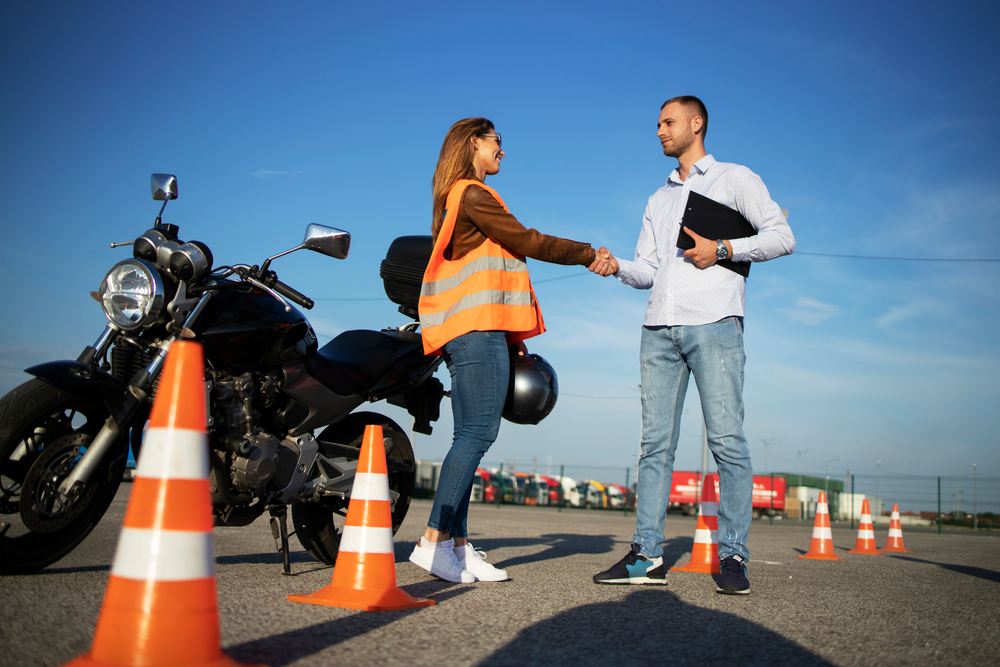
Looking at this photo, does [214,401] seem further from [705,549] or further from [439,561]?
[705,549]

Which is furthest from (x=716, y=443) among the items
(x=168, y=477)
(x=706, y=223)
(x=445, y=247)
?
(x=168, y=477)

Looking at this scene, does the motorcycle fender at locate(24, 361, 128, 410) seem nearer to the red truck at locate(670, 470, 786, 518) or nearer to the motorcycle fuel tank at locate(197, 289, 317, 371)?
the motorcycle fuel tank at locate(197, 289, 317, 371)

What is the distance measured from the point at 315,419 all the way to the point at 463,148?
1.50 m

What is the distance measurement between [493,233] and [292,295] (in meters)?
0.94

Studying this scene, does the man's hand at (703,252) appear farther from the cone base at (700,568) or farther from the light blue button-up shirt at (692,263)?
the cone base at (700,568)

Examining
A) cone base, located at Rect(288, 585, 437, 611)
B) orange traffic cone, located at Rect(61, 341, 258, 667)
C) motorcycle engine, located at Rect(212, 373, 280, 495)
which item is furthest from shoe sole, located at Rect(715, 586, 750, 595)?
orange traffic cone, located at Rect(61, 341, 258, 667)

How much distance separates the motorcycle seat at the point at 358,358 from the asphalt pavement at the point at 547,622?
917mm

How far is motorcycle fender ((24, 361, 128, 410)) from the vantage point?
260cm

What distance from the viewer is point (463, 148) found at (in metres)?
3.58

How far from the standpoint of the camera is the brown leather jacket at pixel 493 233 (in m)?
3.36

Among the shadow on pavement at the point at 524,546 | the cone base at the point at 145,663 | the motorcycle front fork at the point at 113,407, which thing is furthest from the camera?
the shadow on pavement at the point at 524,546

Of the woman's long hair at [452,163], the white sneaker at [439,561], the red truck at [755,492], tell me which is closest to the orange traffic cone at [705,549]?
the white sneaker at [439,561]

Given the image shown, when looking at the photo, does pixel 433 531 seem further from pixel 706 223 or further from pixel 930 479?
pixel 930 479

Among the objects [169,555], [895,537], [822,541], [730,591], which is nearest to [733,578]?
[730,591]
